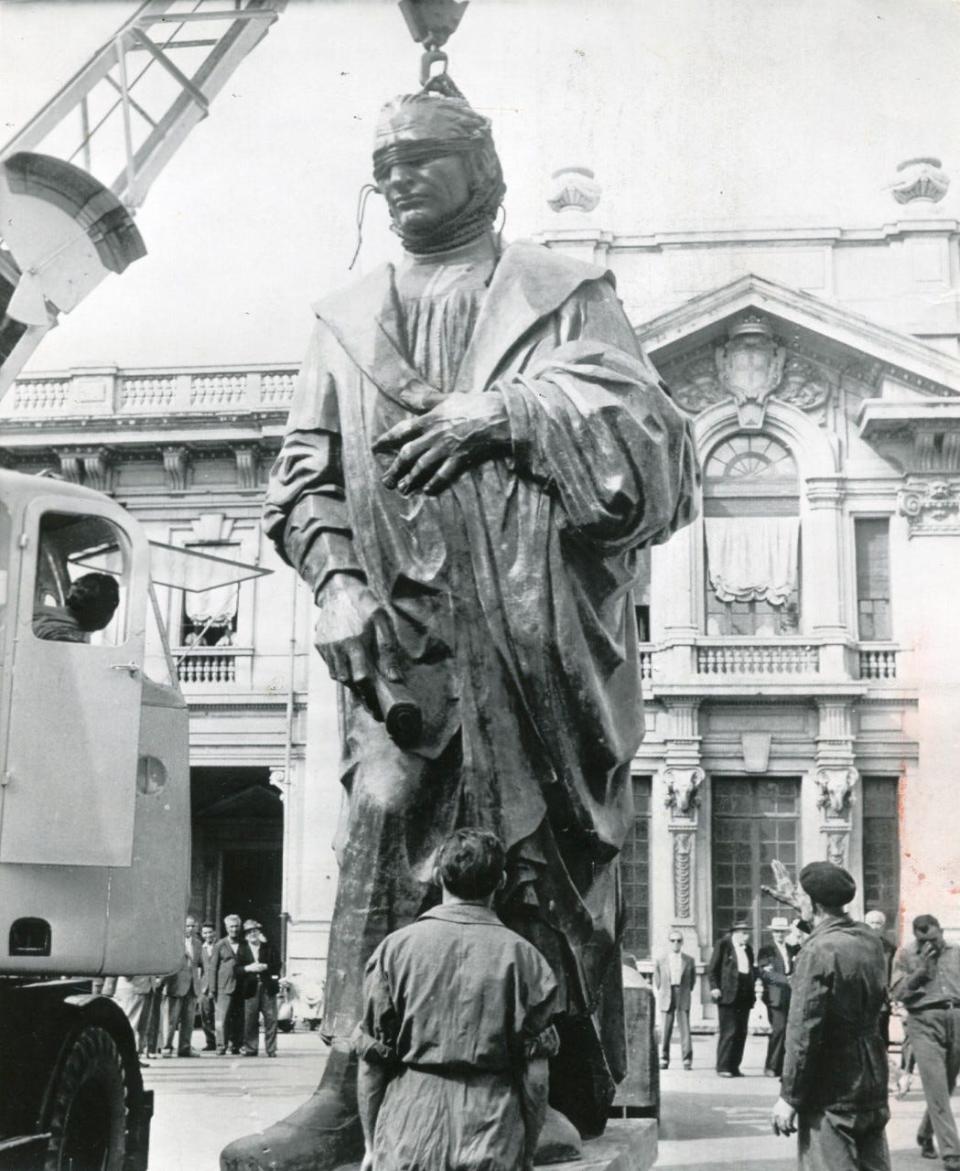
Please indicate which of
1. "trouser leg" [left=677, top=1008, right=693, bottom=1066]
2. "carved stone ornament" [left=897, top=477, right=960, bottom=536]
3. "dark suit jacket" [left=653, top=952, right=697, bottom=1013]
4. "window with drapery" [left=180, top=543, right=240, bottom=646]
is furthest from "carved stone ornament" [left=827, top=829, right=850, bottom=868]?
"window with drapery" [left=180, top=543, right=240, bottom=646]

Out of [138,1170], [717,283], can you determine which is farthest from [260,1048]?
[717,283]

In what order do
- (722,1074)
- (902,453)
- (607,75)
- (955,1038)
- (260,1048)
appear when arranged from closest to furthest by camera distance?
(607,75) → (955,1038) → (722,1074) → (260,1048) → (902,453)

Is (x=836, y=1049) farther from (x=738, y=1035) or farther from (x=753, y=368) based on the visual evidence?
(x=753, y=368)

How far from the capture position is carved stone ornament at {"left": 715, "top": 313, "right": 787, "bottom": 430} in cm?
2431

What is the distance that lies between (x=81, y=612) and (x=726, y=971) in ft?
33.0

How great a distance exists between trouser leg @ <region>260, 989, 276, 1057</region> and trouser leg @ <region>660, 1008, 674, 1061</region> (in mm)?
4112

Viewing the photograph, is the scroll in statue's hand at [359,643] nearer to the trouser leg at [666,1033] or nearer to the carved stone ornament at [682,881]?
the trouser leg at [666,1033]

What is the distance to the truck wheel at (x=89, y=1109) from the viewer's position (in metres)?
5.84

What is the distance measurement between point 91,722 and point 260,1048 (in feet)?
39.1

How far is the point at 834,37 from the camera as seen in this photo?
20.9 feet

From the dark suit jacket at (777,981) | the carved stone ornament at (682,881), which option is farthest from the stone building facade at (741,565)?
the dark suit jacket at (777,981)

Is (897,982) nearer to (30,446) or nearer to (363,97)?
(363,97)

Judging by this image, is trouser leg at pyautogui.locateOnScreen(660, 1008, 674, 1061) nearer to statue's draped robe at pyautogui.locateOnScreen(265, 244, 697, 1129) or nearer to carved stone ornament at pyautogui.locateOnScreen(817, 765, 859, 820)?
carved stone ornament at pyautogui.locateOnScreen(817, 765, 859, 820)

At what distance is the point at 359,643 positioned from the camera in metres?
2.31
